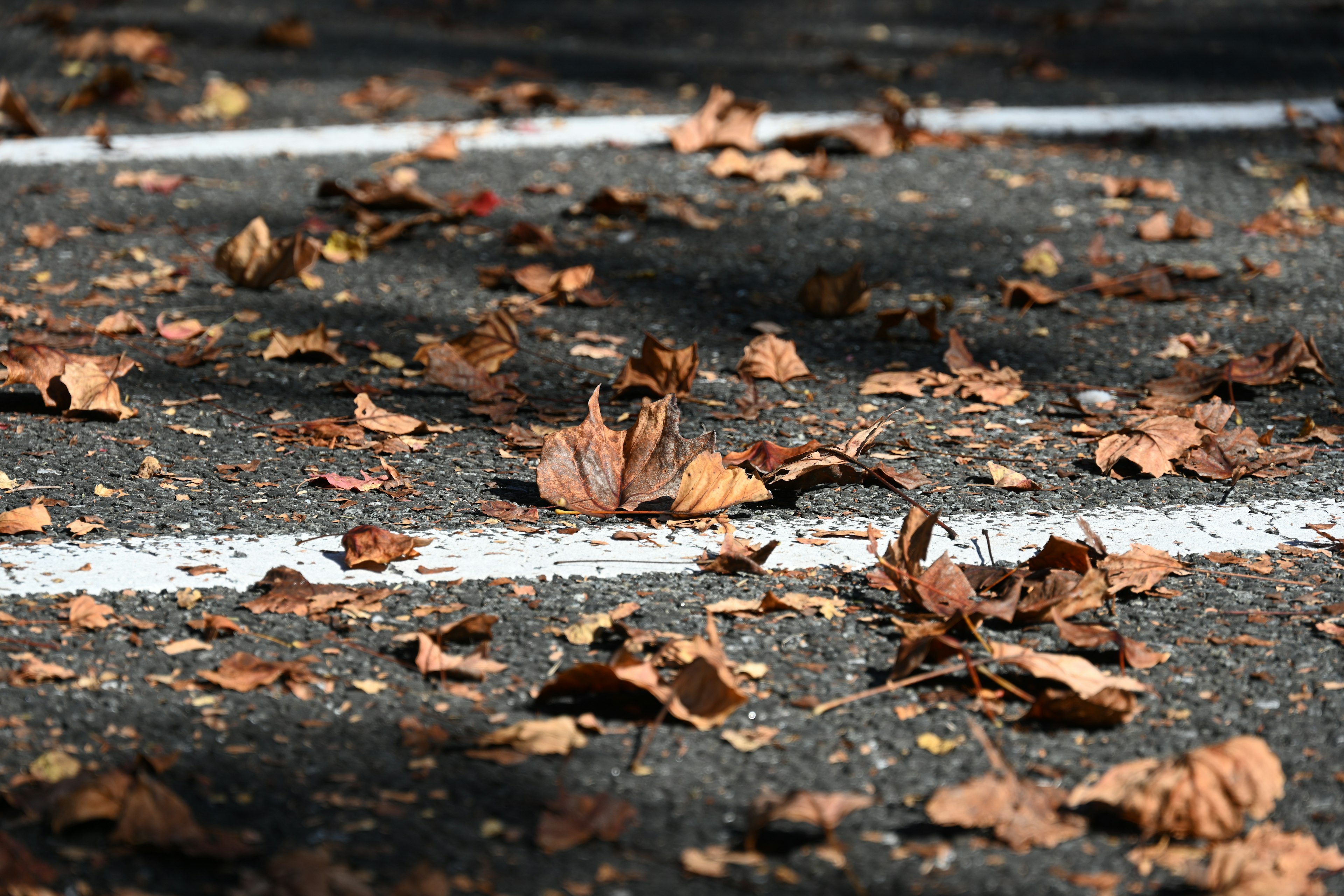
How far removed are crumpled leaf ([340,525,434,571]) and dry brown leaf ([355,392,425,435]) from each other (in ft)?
1.54

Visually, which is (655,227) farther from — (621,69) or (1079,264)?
(621,69)

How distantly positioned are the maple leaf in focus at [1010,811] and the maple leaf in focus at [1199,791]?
3 cm

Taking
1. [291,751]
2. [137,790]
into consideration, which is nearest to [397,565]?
[291,751]

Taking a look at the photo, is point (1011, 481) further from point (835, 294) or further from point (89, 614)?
point (89, 614)

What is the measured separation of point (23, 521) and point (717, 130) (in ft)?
9.39

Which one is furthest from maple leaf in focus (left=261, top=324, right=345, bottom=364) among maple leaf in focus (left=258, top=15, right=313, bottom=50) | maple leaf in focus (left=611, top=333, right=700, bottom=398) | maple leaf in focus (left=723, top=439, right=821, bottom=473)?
maple leaf in focus (left=258, top=15, right=313, bottom=50)

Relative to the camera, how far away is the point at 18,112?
13.7ft

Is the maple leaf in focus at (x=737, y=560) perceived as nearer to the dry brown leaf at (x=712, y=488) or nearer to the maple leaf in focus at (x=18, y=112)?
the dry brown leaf at (x=712, y=488)

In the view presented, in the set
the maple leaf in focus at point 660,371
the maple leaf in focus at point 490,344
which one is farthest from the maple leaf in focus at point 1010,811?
the maple leaf in focus at point 490,344

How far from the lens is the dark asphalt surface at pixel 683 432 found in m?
1.39

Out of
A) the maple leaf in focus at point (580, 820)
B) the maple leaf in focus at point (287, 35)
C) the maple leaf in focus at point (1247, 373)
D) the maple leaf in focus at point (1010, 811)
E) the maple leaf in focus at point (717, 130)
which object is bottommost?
the maple leaf in focus at point (580, 820)

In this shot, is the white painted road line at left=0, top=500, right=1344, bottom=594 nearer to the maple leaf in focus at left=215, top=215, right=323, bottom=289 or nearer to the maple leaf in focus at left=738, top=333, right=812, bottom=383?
the maple leaf in focus at left=738, top=333, right=812, bottom=383

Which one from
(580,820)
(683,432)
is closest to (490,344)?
(683,432)

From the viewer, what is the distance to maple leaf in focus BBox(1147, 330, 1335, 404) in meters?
2.60
